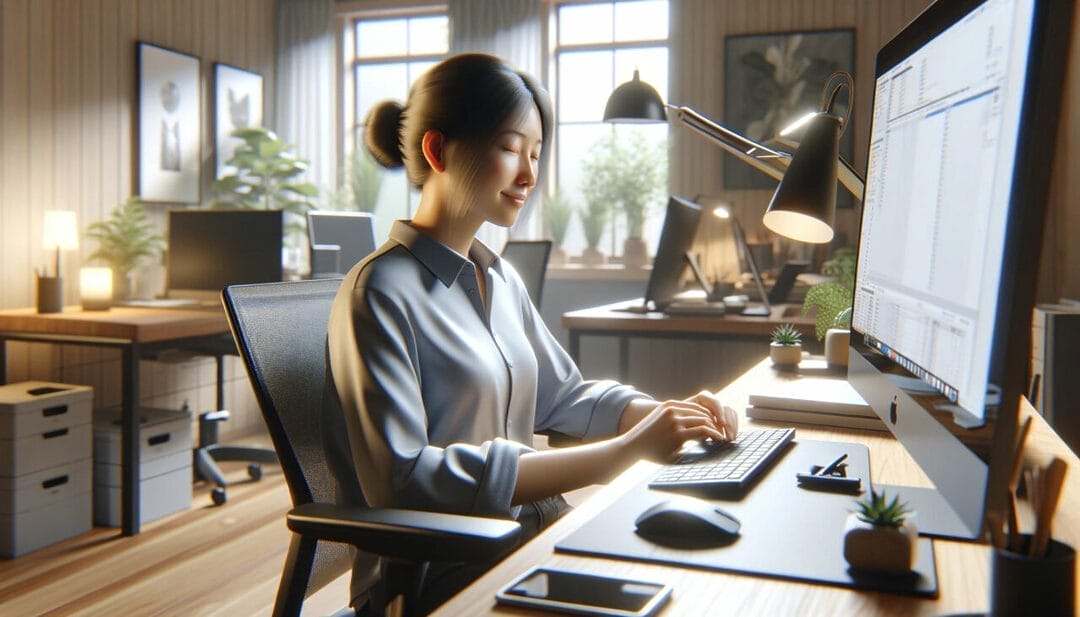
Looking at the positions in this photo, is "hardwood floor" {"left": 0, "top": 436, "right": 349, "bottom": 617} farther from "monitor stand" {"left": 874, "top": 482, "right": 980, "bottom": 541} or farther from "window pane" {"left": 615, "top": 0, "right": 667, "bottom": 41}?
"window pane" {"left": 615, "top": 0, "right": 667, "bottom": 41}

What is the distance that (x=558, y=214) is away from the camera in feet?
17.7

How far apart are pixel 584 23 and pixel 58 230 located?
324 cm

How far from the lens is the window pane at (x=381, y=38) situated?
5883 millimetres

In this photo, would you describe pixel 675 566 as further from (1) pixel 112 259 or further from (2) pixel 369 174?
(2) pixel 369 174

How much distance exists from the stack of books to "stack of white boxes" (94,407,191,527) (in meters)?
2.55

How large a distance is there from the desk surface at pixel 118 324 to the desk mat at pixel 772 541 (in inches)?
105

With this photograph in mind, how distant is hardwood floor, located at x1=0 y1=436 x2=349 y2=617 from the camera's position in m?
2.56

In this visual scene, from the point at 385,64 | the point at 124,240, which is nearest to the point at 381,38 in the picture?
the point at 385,64

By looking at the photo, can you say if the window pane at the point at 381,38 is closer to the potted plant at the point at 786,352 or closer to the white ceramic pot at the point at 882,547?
the potted plant at the point at 786,352

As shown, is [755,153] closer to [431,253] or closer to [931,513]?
[431,253]

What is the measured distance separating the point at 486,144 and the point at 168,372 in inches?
146

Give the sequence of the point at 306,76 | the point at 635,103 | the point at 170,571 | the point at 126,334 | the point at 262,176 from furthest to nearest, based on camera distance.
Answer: the point at 306,76
the point at 262,176
the point at 635,103
the point at 126,334
the point at 170,571

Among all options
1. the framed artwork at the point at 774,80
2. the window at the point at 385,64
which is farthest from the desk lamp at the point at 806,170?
the window at the point at 385,64

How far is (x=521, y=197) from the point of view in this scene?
4.24 ft
